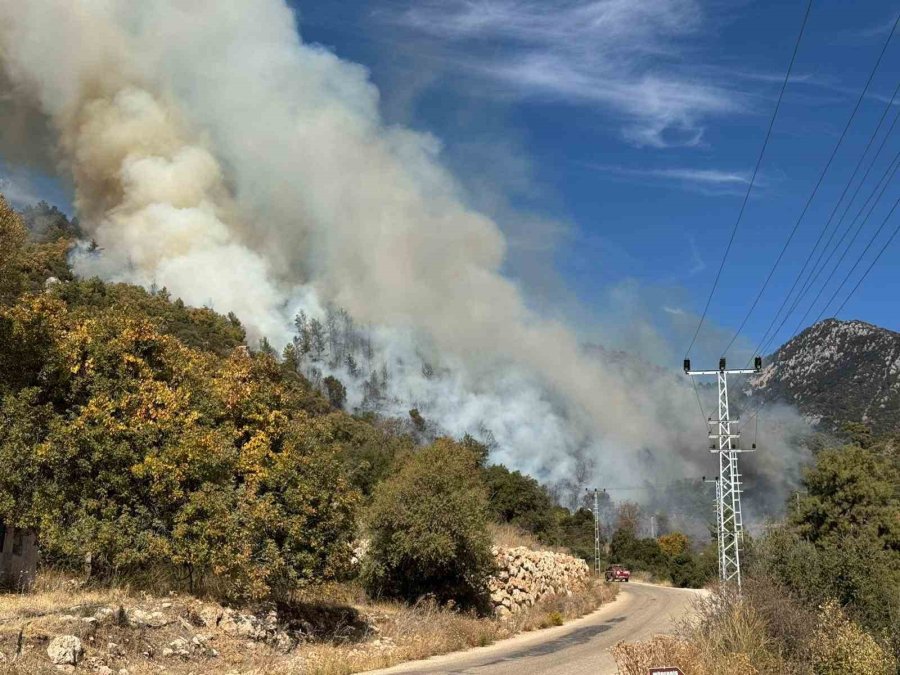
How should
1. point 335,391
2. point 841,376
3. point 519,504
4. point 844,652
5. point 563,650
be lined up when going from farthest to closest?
1. point 841,376
2. point 335,391
3. point 519,504
4. point 563,650
5. point 844,652

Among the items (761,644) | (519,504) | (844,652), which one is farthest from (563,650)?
(519,504)

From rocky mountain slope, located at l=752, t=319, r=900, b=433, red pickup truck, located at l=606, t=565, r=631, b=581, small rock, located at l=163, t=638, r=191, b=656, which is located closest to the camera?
small rock, located at l=163, t=638, r=191, b=656

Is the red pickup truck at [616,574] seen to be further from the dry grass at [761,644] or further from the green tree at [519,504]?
the dry grass at [761,644]

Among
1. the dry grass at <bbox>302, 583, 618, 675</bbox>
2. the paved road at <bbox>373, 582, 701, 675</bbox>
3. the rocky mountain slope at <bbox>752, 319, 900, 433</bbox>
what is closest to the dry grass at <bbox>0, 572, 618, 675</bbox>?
the dry grass at <bbox>302, 583, 618, 675</bbox>

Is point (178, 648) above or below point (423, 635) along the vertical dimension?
above

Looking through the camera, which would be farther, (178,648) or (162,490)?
(162,490)

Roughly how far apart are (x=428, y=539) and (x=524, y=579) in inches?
362

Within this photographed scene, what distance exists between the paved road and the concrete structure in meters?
7.62

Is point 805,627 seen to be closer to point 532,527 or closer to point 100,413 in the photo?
point 100,413

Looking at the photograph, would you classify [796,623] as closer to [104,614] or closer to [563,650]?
[563,650]

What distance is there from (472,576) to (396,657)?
29.0ft

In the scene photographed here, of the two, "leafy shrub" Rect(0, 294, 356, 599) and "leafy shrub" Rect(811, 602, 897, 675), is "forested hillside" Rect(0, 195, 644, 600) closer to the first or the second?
"leafy shrub" Rect(0, 294, 356, 599)

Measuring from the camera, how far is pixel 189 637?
1446 cm

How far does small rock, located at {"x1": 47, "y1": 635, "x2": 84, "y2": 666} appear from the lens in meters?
11.9
